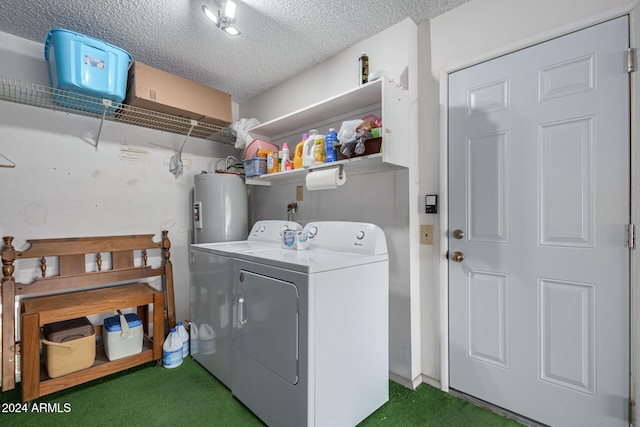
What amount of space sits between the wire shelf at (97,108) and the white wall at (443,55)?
6.17 feet

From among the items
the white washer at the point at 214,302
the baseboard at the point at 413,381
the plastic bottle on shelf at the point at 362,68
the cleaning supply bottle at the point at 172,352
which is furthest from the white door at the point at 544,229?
the cleaning supply bottle at the point at 172,352

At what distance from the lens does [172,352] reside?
2211 millimetres

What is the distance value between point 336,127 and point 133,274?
2.09 m

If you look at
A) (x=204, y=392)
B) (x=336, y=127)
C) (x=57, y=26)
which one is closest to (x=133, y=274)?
(x=204, y=392)

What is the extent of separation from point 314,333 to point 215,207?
1.72 metres

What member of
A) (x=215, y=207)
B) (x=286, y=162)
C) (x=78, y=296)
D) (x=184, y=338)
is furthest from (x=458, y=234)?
(x=78, y=296)

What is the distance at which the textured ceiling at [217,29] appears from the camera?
5.79 feet

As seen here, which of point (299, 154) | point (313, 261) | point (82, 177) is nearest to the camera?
point (313, 261)

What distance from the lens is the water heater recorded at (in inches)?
104

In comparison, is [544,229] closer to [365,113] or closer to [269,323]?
[365,113]

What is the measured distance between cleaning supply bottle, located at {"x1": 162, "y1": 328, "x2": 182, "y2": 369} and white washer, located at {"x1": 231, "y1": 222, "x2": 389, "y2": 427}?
2.26 feet

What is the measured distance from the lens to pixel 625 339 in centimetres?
132

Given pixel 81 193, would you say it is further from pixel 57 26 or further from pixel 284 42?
pixel 284 42

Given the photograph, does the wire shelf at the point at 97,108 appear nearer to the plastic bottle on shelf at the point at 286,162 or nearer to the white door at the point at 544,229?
the plastic bottle on shelf at the point at 286,162
